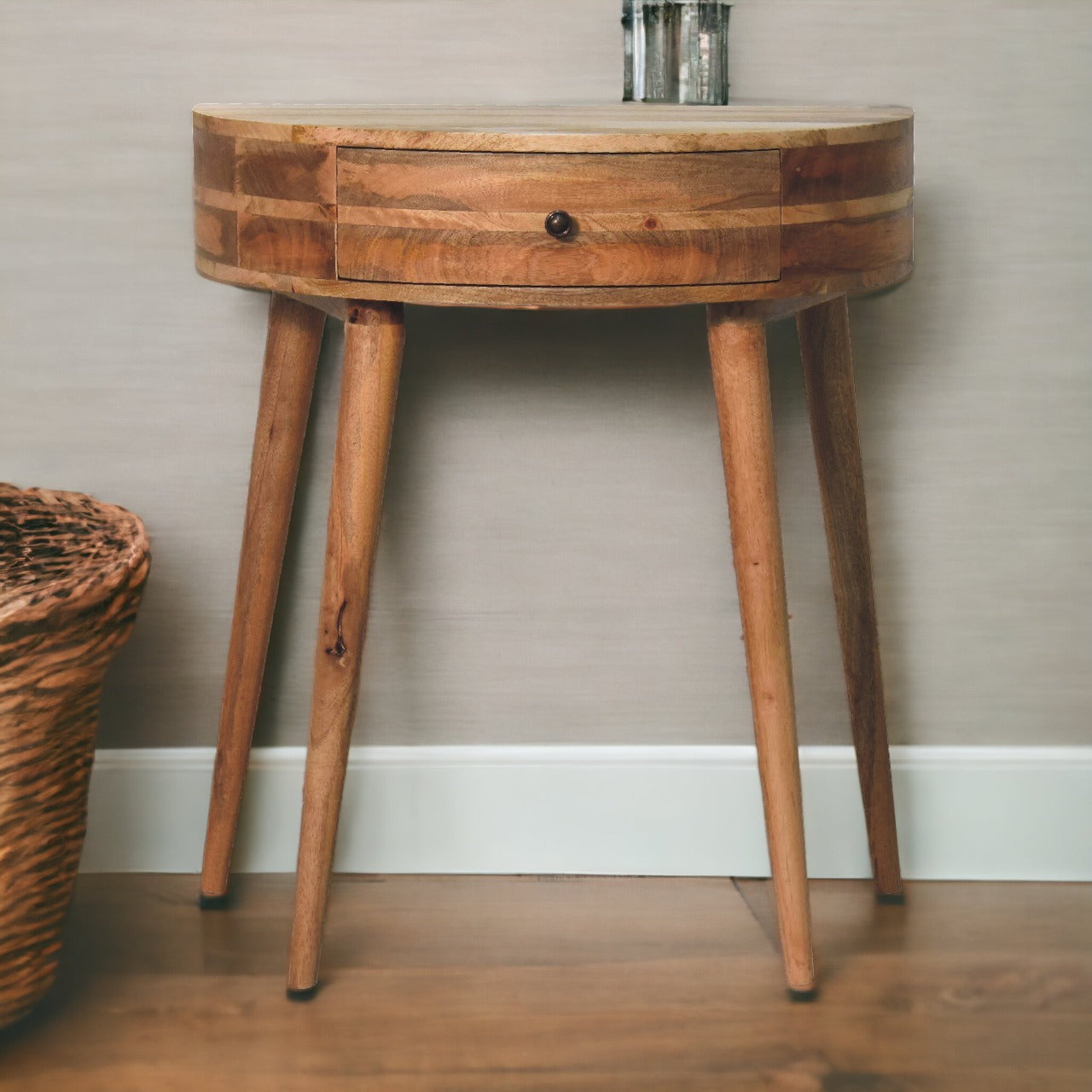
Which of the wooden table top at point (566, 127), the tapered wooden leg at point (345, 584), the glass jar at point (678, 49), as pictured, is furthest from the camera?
the glass jar at point (678, 49)

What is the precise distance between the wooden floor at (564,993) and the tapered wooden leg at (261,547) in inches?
3.8

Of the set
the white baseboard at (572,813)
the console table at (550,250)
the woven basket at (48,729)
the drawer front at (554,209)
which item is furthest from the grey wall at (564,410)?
Result: the drawer front at (554,209)

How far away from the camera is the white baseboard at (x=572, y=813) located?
4.89 ft

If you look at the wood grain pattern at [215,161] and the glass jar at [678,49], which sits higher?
the glass jar at [678,49]

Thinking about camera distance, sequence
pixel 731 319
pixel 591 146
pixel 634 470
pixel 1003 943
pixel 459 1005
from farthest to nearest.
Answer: pixel 634 470
pixel 1003 943
pixel 459 1005
pixel 731 319
pixel 591 146

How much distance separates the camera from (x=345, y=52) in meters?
1.39

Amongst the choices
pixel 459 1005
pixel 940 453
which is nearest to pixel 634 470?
pixel 940 453

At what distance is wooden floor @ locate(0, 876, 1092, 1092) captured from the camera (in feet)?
3.76

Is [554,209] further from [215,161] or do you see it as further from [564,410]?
[564,410]

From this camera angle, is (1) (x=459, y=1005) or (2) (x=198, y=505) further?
(2) (x=198, y=505)

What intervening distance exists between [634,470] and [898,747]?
15.5 inches

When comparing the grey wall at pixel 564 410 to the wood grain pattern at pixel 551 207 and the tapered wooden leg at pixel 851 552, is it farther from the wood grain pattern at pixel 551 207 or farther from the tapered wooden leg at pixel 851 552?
the wood grain pattern at pixel 551 207

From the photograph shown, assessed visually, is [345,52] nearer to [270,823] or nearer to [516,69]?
[516,69]

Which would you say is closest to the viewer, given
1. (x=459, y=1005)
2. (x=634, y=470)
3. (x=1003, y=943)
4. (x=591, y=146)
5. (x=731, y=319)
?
(x=591, y=146)
